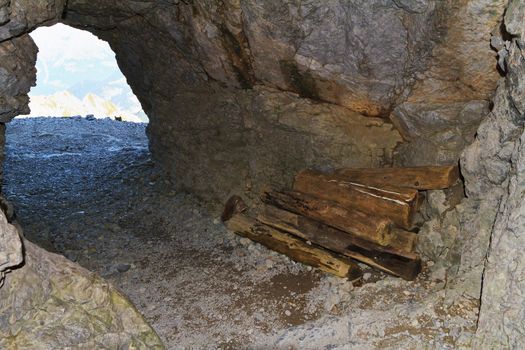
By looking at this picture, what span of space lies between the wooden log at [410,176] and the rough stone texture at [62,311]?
295 cm

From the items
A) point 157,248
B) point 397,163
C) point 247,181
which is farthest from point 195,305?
point 397,163

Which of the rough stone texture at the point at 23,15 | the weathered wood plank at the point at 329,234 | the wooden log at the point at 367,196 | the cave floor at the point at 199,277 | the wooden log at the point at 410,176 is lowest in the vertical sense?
the cave floor at the point at 199,277

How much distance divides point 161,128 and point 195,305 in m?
3.45

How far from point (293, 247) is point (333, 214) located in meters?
0.64

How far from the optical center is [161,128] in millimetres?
7945

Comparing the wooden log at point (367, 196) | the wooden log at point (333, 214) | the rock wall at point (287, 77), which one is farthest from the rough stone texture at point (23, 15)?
the wooden log at point (367, 196)

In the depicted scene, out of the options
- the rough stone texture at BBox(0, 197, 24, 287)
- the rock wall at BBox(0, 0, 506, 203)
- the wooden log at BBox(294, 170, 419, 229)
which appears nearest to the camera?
the rough stone texture at BBox(0, 197, 24, 287)

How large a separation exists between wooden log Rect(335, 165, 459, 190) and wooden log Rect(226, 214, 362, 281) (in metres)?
0.94

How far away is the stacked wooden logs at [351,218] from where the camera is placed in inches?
207

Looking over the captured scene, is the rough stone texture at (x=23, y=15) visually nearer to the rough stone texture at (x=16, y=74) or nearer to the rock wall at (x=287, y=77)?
the rock wall at (x=287, y=77)

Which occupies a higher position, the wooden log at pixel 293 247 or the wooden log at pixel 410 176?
the wooden log at pixel 410 176

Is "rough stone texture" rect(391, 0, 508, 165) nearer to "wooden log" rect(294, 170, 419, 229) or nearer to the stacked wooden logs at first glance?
the stacked wooden logs

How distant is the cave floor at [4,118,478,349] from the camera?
454cm

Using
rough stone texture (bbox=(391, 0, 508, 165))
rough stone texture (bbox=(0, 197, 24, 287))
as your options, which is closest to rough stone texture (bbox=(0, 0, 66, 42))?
rough stone texture (bbox=(0, 197, 24, 287))
